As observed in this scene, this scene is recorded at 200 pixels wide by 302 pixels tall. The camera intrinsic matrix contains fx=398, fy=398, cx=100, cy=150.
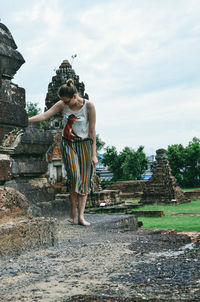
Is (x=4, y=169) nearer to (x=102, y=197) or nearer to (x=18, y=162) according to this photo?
(x=18, y=162)

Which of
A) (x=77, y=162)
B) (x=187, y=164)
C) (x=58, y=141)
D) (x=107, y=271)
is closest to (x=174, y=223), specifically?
(x=77, y=162)

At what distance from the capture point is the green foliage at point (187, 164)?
27609mm

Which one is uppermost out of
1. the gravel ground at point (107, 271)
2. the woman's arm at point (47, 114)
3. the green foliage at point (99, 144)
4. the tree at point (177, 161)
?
the green foliage at point (99, 144)

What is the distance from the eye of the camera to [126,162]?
29.0 m

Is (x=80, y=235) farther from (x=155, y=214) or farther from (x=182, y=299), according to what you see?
(x=155, y=214)

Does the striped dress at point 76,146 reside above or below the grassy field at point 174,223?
above

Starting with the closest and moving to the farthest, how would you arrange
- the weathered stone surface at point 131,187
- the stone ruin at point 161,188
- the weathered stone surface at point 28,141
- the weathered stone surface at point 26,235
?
the weathered stone surface at point 26,235, the weathered stone surface at point 28,141, the stone ruin at point 161,188, the weathered stone surface at point 131,187

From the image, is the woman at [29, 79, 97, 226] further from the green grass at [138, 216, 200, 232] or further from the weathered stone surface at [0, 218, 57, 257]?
the green grass at [138, 216, 200, 232]

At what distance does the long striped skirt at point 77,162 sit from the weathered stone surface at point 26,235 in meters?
0.92

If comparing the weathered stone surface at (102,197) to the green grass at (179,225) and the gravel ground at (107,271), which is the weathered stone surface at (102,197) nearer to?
the green grass at (179,225)

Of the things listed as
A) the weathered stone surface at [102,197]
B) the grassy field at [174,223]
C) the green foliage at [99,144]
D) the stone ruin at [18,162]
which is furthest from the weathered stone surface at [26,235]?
the green foliage at [99,144]

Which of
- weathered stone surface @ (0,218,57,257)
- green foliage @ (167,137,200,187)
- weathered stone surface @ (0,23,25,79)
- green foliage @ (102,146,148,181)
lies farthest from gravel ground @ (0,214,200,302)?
green foliage @ (102,146,148,181)

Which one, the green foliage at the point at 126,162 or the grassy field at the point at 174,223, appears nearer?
the grassy field at the point at 174,223

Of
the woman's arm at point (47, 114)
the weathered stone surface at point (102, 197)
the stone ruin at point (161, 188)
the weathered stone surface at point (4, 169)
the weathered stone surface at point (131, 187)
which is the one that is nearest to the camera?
the weathered stone surface at point (4, 169)
